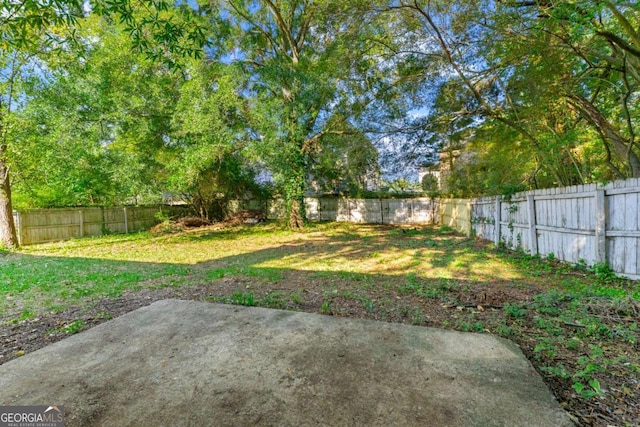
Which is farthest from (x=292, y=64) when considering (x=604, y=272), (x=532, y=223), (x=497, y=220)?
(x=604, y=272)

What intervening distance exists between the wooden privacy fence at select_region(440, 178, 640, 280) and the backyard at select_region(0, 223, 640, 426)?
241mm

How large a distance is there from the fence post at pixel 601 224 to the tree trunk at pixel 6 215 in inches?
523

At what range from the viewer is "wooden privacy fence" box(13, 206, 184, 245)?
30.5 feet

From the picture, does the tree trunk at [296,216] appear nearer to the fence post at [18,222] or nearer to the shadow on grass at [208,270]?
the shadow on grass at [208,270]

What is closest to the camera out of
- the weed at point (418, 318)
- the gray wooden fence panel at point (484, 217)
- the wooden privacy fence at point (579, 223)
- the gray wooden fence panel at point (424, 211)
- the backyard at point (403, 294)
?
the backyard at point (403, 294)

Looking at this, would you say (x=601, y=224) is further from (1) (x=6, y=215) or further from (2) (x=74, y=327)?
(1) (x=6, y=215)

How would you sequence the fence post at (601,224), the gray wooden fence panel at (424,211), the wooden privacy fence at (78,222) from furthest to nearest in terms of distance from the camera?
the gray wooden fence panel at (424,211) → the wooden privacy fence at (78,222) → the fence post at (601,224)

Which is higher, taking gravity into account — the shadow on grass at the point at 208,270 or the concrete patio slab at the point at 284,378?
the concrete patio slab at the point at 284,378

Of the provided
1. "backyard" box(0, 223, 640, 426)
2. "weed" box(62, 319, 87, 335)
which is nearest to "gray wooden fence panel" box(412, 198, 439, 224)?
"backyard" box(0, 223, 640, 426)

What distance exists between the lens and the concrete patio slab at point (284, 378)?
1382mm

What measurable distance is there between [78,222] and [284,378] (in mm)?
12715

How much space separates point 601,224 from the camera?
13.1 ft

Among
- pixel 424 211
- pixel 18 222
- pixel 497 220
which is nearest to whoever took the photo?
pixel 497 220

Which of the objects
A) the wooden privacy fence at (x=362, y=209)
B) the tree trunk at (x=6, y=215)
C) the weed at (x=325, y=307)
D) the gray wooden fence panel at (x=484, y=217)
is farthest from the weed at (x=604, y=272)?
the tree trunk at (x=6, y=215)
